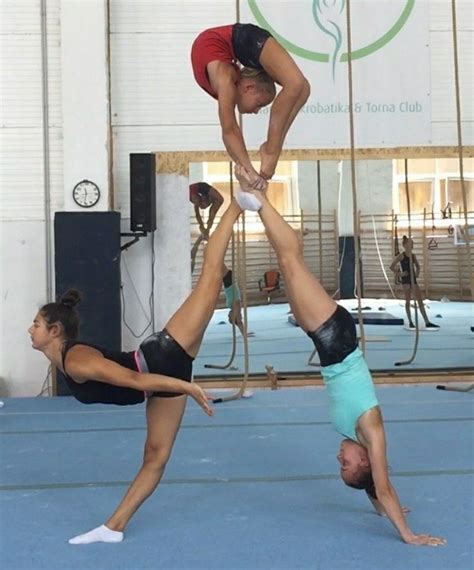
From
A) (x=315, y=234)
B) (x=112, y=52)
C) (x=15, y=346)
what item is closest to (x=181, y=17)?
(x=112, y=52)

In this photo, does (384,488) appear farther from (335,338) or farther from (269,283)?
(269,283)

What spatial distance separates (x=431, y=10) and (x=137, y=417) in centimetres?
435

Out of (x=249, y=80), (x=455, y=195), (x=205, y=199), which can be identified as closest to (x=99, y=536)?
(x=249, y=80)

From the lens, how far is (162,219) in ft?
23.6

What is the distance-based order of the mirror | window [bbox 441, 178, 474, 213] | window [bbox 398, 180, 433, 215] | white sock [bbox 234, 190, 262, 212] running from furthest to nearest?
window [bbox 441, 178, 474, 213]
window [bbox 398, 180, 433, 215]
the mirror
white sock [bbox 234, 190, 262, 212]

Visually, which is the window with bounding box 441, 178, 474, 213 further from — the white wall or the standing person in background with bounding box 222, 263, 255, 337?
the standing person in background with bounding box 222, 263, 255, 337

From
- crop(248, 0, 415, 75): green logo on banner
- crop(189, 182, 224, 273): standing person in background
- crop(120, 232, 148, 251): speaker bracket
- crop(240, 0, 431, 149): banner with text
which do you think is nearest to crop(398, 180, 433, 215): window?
crop(240, 0, 431, 149): banner with text

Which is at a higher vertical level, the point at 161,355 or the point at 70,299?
the point at 70,299

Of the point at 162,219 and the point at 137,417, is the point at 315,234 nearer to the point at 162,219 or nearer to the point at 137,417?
the point at 162,219

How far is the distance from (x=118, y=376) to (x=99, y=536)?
0.88 metres

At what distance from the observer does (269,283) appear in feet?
24.9

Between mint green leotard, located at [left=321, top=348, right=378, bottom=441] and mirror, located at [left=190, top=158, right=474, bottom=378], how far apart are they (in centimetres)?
333

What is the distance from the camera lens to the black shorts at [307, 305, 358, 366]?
11.6ft

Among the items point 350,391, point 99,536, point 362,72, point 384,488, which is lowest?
point 99,536
